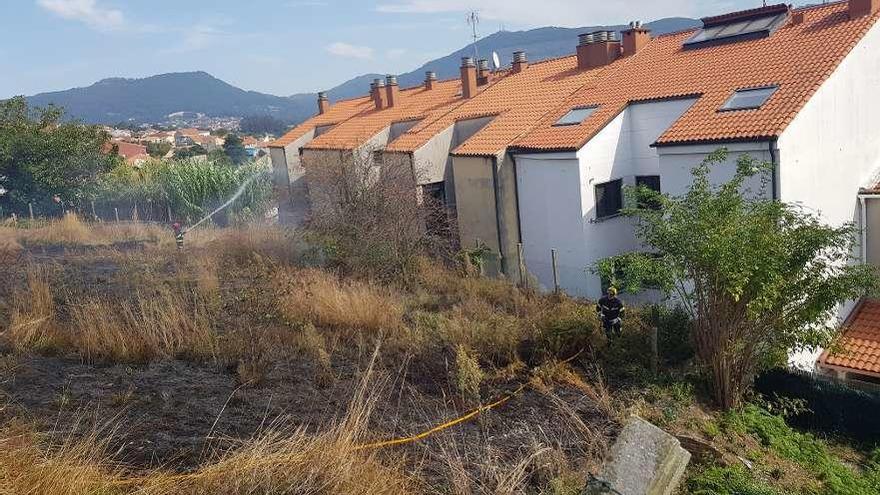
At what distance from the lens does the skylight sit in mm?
17156

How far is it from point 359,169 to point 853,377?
37.2 ft

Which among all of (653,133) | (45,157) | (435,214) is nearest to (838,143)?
(653,133)

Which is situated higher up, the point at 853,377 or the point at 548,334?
the point at 548,334

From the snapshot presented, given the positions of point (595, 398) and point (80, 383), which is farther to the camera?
point (595, 398)

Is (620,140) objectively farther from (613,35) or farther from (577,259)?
(613,35)

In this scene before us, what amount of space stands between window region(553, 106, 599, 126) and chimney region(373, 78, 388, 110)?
13.8m

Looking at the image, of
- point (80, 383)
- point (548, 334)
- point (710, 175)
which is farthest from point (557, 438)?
point (710, 175)

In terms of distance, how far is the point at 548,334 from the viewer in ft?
30.7

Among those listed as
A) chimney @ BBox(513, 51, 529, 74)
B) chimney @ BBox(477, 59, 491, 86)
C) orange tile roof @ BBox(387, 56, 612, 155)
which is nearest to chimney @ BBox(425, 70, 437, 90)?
chimney @ BBox(477, 59, 491, 86)

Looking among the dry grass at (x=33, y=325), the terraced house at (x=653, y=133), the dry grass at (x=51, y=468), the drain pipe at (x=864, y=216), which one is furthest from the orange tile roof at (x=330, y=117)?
the dry grass at (x=51, y=468)

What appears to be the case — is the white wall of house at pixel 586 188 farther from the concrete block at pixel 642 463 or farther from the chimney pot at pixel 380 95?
the chimney pot at pixel 380 95

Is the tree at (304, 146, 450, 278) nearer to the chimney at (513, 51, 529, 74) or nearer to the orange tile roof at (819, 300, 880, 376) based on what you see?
the orange tile roof at (819, 300, 880, 376)

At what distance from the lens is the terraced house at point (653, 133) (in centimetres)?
1355

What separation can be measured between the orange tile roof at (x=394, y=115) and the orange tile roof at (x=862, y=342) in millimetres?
13815
